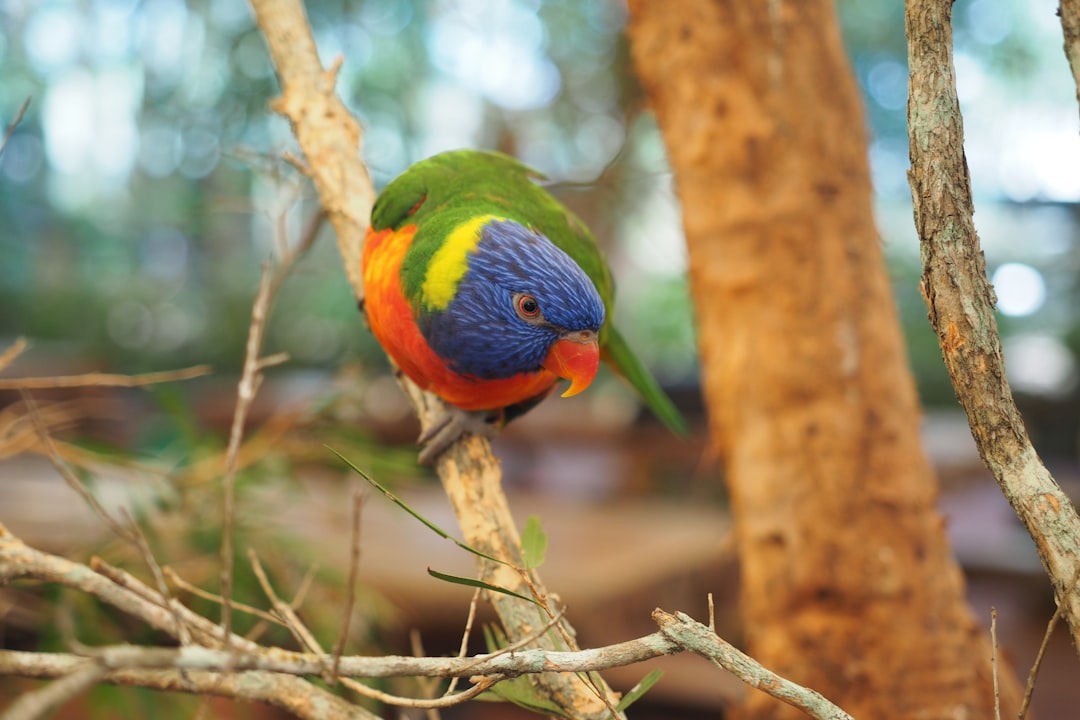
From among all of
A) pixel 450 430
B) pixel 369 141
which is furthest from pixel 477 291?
pixel 369 141

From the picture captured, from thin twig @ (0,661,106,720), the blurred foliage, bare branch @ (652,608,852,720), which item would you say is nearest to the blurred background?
the blurred foliage

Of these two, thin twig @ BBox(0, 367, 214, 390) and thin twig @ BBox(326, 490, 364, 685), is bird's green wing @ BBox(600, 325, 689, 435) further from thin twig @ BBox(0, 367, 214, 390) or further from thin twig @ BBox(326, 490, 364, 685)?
thin twig @ BBox(326, 490, 364, 685)

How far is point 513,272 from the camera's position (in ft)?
2.92

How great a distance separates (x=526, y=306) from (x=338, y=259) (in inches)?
196

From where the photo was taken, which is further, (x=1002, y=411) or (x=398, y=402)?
(x=398, y=402)

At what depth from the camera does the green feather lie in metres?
0.95

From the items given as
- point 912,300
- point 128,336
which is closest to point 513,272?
point 912,300

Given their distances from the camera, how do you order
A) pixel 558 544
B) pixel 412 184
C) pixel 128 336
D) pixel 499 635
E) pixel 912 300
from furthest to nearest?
pixel 128 336, pixel 912 300, pixel 558 544, pixel 412 184, pixel 499 635

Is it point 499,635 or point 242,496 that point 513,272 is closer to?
point 499,635

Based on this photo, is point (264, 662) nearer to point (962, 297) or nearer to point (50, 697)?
point (50, 697)

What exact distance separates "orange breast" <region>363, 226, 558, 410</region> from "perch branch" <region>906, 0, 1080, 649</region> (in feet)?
1.76

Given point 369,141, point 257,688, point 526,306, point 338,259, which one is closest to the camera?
point 257,688

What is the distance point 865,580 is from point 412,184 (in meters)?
0.89

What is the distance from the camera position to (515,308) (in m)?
0.90
